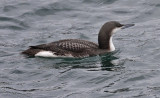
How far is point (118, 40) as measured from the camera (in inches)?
598

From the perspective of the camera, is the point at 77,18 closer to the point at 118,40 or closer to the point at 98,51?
the point at 118,40

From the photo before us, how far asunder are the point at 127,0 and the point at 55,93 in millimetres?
8188

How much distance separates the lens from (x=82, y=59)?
1355 centimetres

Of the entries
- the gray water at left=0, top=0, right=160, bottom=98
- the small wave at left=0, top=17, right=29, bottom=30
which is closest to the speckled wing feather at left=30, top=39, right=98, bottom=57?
the gray water at left=0, top=0, right=160, bottom=98

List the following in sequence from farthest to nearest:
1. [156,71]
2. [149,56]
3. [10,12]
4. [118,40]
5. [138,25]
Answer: [10,12] → [138,25] → [118,40] → [149,56] → [156,71]

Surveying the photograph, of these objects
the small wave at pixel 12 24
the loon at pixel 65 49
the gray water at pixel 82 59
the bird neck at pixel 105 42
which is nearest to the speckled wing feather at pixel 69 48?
the loon at pixel 65 49

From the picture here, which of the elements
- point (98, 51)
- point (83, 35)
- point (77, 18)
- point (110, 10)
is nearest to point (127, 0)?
point (110, 10)

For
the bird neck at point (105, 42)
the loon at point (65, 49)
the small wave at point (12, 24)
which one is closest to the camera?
the loon at point (65, 49)

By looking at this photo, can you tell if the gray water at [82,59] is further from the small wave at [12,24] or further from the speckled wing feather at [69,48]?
the speckled wing feather at [69,48]

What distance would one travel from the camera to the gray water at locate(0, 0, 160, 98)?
36.5 ft

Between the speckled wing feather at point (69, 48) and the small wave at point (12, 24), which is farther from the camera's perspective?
the small wave at point (12, 24)

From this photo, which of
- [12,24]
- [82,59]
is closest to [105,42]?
[82,59]

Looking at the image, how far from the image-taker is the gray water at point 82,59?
11.1 m

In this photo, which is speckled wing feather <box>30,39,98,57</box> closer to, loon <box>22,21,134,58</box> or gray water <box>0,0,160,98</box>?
loon <box>22,21,134,58</box>
